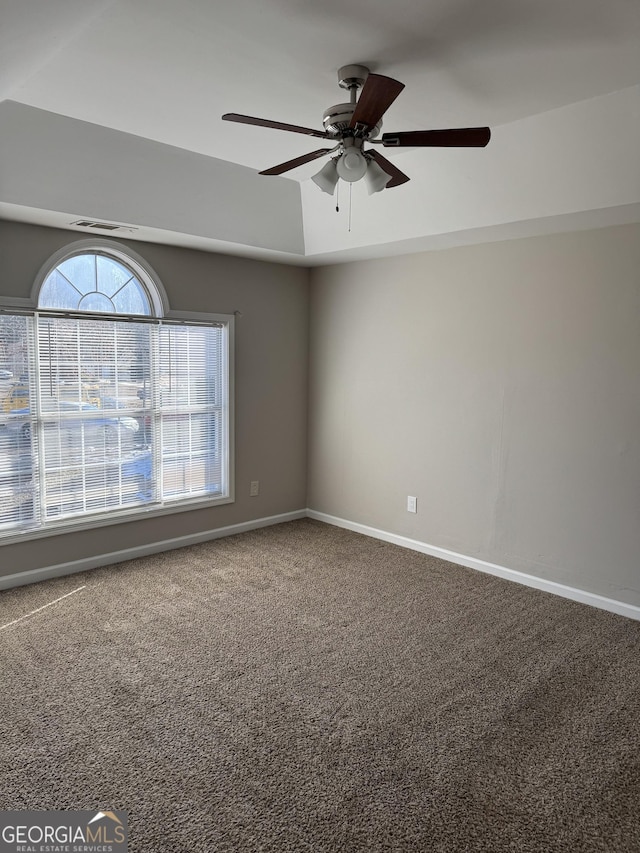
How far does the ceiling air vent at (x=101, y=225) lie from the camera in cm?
360

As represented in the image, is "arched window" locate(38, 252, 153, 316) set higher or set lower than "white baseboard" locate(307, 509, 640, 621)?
higher

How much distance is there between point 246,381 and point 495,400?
201 cm

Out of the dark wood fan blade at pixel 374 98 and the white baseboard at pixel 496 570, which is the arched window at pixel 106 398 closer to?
the white baseboard at pixel 496 570

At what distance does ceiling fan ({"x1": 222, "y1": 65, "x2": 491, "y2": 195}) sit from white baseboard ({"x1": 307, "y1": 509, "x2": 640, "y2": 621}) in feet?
8.79

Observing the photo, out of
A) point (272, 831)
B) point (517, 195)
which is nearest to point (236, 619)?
point (272, 831)

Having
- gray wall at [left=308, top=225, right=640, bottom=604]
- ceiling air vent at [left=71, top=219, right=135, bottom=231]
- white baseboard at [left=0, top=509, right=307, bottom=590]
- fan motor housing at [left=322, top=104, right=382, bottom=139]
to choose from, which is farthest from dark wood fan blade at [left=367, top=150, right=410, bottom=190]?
white baseboard at [left=0, top=509, right=307, bottom=590]

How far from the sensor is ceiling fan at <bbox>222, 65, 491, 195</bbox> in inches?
86.9

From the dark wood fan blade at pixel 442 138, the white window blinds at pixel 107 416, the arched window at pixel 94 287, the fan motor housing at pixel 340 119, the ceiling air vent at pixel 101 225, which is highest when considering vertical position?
the fan motor housing at pixel 340 119

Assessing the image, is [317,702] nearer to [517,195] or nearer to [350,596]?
[350,596]

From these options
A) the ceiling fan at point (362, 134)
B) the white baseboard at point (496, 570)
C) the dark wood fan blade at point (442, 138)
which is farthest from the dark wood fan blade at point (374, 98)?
the white baseboard at point (496, 570)

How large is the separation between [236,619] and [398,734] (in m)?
1.29

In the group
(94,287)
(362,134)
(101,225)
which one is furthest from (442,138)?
(94,287)

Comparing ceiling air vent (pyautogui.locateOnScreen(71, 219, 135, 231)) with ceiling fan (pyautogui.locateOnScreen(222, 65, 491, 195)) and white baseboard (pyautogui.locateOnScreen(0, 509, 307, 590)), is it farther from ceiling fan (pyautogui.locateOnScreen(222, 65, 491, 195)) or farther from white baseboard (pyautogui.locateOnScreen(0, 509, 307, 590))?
white baseboard (pyautogui.locateOnScreen(0, 509, 307, 590))

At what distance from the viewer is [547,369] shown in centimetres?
384
